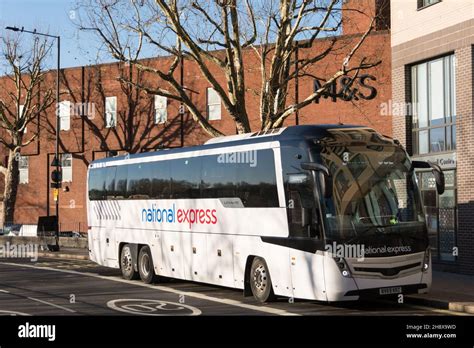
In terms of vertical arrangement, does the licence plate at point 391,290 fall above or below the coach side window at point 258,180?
below

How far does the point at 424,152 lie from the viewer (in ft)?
74.6

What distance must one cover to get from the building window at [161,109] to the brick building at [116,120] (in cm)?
6

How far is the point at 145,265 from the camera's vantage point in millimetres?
20203

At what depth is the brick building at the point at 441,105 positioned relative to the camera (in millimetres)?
20453

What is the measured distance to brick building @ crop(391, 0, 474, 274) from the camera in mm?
20453

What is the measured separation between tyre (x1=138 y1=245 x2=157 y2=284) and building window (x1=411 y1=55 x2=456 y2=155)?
9655mm

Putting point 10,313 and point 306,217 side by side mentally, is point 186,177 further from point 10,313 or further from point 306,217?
point 10,313

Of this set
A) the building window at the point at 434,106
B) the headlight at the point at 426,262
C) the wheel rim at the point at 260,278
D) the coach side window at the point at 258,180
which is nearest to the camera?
the headlight at the point at 426,262

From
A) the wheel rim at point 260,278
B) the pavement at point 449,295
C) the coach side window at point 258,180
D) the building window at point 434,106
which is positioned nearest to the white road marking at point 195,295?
the wheel rim at point 260,278

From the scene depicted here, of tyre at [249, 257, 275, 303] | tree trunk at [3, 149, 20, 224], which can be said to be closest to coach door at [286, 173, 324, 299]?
tyre at [249, 257, 275, 303]

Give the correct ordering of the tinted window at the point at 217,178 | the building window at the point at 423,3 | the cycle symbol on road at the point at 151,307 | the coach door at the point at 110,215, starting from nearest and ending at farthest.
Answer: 1. the cycle symbol on road at the point at 151,307
2. the tinted window at the point at 217,178
3. the coach door at the point at 110,215
4. the building window at the point at 423,3
